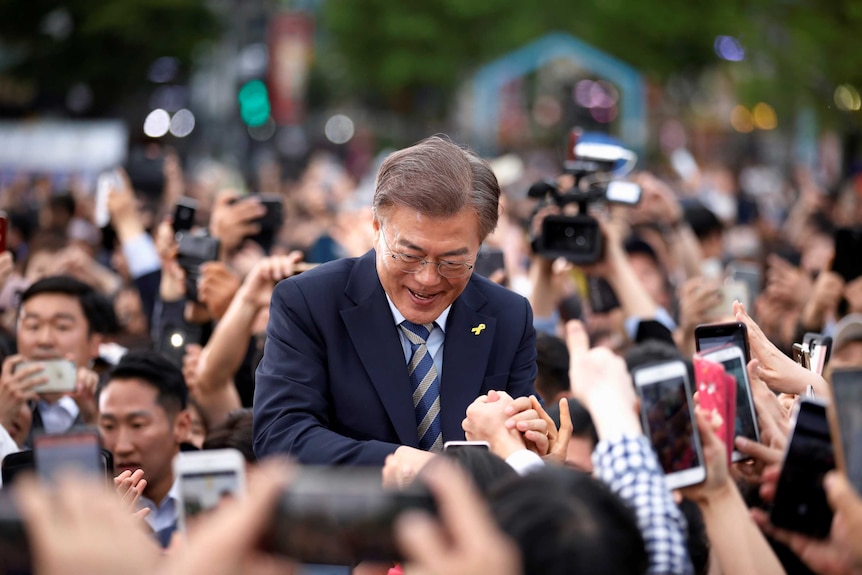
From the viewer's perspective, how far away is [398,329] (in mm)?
4242

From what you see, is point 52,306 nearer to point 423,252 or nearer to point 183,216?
point 183,216

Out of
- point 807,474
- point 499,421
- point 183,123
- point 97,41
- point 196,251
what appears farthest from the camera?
point 183,123

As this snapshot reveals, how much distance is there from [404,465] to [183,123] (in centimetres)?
4111

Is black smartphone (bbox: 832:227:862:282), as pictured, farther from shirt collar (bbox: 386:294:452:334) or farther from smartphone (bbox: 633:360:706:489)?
smartphone (bbox: 633:360:706:489)

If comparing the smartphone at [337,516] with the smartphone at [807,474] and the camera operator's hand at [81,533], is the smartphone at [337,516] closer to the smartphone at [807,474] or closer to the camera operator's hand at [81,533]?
the camera operator's hand at [81,533]

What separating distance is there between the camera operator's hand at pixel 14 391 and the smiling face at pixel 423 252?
2.01m

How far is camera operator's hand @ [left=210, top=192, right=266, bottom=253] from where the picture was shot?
24.7 feet

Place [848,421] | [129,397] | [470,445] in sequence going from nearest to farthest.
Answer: [848,421] < [470,445] < [129,397]

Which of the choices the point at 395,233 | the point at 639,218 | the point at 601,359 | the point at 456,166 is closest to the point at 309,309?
the point at 395,233

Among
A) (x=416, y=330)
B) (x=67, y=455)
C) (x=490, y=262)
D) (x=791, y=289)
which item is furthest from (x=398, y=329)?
(x=791, y=289)

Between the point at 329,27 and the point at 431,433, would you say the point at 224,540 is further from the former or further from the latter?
the point at 329,27

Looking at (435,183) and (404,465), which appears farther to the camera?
(435,183)

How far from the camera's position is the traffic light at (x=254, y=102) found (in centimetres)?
2342

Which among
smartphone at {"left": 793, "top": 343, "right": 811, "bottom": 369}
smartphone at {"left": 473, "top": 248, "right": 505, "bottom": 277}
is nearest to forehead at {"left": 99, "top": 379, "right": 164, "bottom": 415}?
smartphone at {"left": 473, "top": 248, "right": 505, "bottom": 277}
